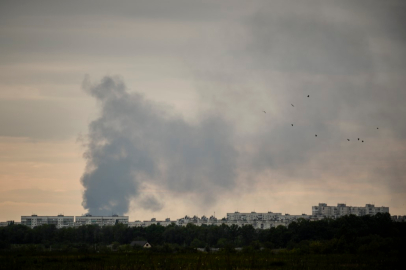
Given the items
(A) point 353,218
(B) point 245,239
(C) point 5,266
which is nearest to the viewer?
(C) point 5,266

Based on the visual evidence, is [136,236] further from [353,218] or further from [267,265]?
[267,265]

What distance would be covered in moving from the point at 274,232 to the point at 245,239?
14310mm

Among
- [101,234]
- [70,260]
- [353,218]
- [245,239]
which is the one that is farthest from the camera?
[245,239]

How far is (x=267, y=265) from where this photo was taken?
42562 millimetres

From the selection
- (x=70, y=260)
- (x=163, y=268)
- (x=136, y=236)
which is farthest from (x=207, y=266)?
(x=136, y=236)

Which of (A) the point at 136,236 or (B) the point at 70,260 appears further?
(A) the point at 136,236

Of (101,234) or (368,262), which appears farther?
(101,234)

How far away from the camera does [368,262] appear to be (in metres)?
43.2

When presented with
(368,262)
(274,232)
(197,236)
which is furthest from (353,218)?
(368,262)

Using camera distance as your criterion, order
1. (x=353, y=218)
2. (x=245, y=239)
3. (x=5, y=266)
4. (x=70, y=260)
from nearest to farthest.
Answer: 1. (x=5, y=266)
2. (x=70, y=260)
3. (x=353, y=218)
4. (x=245, y=239)

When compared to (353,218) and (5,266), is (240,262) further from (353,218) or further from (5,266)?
(353,218)

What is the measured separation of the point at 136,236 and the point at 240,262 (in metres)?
82.7

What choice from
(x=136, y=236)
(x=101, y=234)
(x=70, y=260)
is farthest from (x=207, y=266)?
(x=136, y=236)

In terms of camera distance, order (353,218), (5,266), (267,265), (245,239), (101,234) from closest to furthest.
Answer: (5,266)
(267,265)
(101,234)
(353,218)
(245,239)
